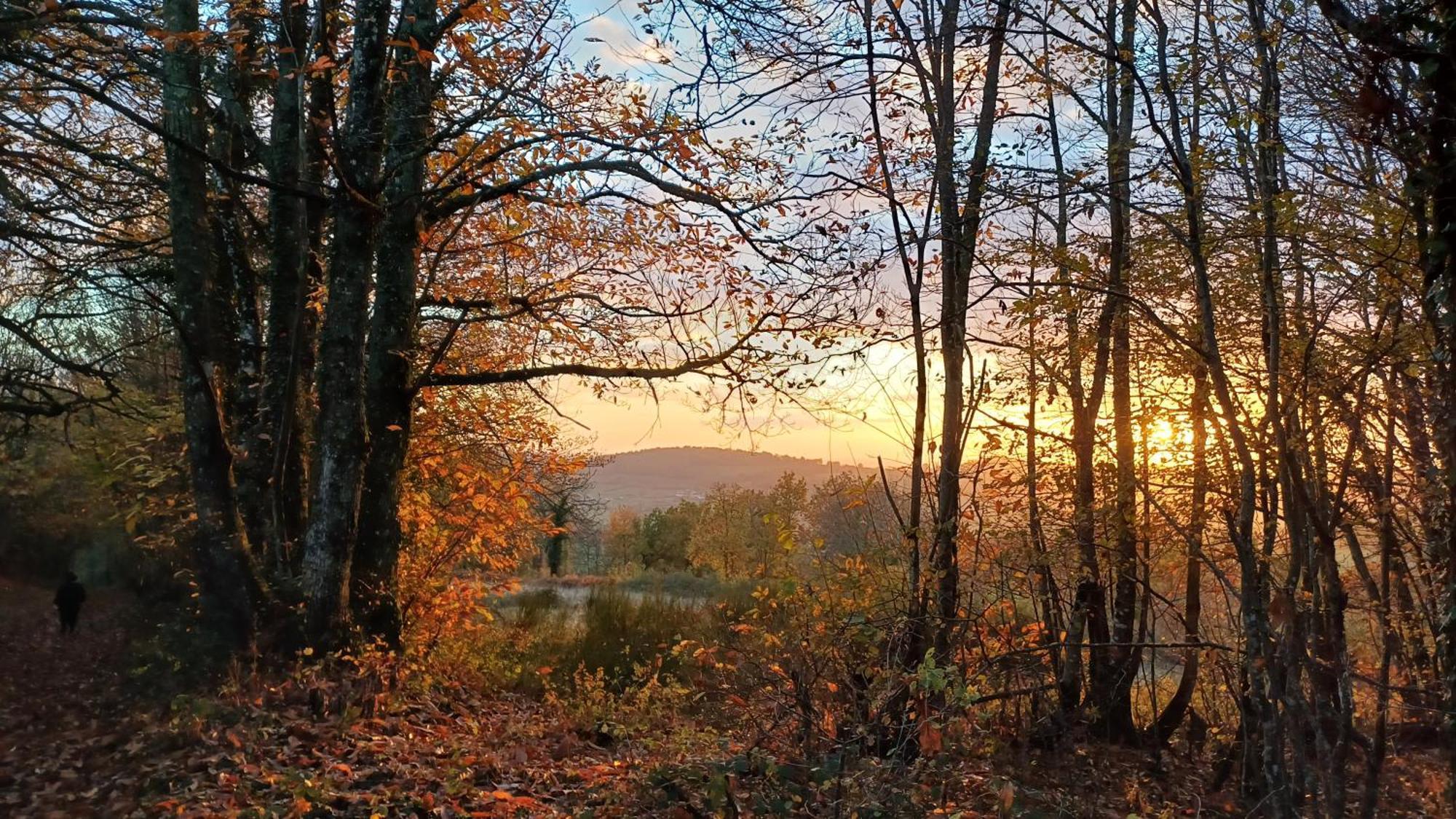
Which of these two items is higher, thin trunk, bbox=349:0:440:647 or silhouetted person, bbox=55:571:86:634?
thin trunk, bbox=349:0:440:647

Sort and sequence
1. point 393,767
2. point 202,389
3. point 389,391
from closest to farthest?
point 393,767 < point 202,389 < point 389,391

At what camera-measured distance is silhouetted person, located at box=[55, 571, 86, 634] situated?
1495cm

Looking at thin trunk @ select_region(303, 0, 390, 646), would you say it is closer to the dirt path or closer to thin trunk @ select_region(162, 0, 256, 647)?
thin trunk @ select_region(162, 0, 256, 647)

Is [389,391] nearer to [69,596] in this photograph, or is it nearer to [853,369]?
[853,369]

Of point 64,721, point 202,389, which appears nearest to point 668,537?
point 64,721

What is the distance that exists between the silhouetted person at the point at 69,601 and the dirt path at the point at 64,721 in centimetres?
28

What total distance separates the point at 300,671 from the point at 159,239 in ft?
15.4

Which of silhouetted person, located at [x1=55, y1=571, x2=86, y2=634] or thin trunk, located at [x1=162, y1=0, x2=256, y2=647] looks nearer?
thin trunk, located at [x1=162, y1=0, x2=256, y2=647]

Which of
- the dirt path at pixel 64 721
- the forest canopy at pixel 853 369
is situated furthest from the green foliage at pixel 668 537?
the forest canopy at pixel 853 369

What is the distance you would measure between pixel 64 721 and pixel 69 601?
9928 millimetres

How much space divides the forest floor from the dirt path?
0.08 ft

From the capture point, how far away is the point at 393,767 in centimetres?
554

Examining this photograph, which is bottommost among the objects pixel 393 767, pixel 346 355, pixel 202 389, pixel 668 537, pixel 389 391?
pixel 393 767

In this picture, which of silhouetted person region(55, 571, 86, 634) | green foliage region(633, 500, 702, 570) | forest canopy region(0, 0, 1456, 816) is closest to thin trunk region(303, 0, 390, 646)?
forest canopy region(0, 0, 1456, 816)
